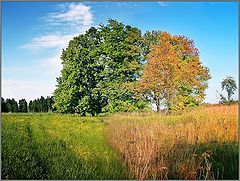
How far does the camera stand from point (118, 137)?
3.77m

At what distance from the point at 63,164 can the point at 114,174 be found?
1.55 feet

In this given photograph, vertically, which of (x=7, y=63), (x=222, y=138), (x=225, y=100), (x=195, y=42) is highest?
(x=195, y=42)

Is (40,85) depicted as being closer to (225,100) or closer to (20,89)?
(20,89)

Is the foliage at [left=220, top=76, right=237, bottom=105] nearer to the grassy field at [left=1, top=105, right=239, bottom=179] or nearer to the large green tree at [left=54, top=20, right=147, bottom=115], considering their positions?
the grassy field at [left=1, top=105, right=239, bottom=179]

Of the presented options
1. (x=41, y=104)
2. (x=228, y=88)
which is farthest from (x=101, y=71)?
(x=228, y=88)

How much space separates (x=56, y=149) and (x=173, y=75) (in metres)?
1.36

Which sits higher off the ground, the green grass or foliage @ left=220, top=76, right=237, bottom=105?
foliage @ left=220, top=76, right=237, bottom=105

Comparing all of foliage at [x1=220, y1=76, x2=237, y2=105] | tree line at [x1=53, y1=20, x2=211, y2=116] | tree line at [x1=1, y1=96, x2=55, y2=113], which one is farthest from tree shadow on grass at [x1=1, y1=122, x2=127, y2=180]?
foliage at [x1=220, y1=76, x2=237, y2=105]

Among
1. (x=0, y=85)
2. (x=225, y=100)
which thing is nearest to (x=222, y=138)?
(x=225, y=100)

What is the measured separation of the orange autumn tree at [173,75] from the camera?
12.4 feet

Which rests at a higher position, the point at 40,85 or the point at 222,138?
the point at 40,85

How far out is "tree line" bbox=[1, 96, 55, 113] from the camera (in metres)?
3.62

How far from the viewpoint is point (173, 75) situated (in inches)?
152

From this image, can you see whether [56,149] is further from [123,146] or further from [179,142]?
[179,142]
